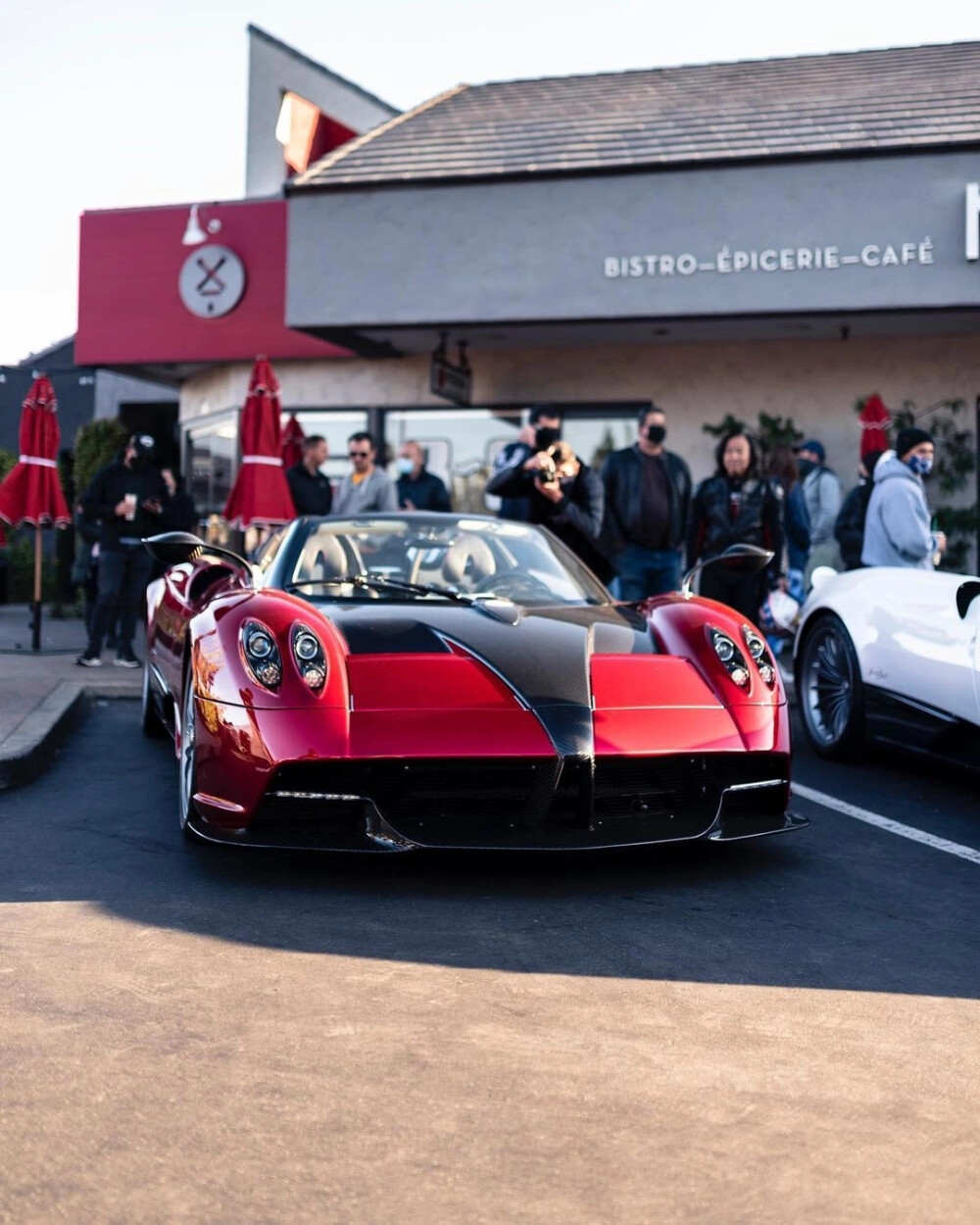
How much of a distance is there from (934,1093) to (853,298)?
1095 cm

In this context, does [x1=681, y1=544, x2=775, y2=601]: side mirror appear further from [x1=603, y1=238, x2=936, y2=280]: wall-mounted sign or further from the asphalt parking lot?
[x1=603, y1=238, x2=936, y2=280]: wall-mounted sign

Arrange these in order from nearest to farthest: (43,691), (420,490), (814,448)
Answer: (43,691)
(420,490)
(814,448)

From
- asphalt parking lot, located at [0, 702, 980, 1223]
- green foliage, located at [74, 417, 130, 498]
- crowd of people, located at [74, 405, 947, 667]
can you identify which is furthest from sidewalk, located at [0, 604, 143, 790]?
Result: green foliage, located at [74, 417, 130, 498]

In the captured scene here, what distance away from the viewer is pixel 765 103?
47.4ft

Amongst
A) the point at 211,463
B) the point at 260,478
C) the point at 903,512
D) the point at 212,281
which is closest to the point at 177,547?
the point at 903,512

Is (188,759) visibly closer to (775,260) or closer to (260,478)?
(260,478)

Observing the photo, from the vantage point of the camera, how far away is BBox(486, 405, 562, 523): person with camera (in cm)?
870

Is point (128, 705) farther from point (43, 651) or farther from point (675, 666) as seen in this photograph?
point (675, 666)

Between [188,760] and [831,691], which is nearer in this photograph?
[188,760]

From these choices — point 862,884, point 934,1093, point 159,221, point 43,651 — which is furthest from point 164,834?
point 159,221

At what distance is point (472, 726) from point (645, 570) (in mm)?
5057

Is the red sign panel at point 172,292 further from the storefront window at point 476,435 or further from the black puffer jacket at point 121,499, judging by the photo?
the black puffer jacket at point 121,499

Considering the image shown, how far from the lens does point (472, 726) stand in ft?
14.5

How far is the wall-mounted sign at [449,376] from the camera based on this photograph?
14.8 meters
